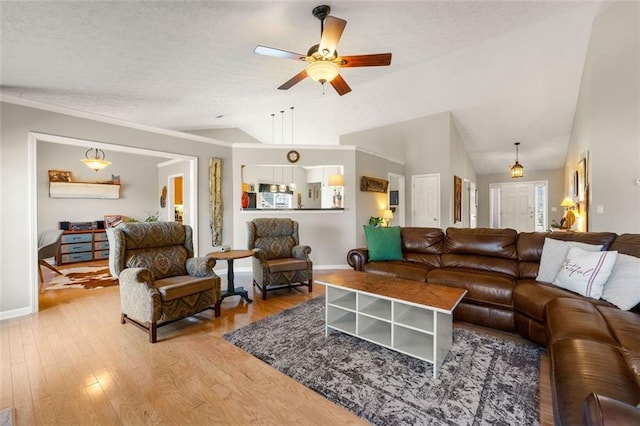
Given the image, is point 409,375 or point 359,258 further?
point 359,258

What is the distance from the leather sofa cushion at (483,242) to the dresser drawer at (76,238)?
24.5ft

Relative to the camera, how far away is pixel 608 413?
703mm

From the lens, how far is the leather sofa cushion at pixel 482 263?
2.87 meters

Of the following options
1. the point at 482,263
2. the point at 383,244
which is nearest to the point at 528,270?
the point at 482,263

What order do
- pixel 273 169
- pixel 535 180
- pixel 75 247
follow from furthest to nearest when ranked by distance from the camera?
pixel 535 180 < pixel 273 169 < pixel 75 247

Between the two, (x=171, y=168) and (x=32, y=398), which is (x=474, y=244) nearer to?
(x=32, y=398)

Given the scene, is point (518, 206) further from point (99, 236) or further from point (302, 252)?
point (99, 236)

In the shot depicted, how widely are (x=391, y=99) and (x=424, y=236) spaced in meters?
3.30

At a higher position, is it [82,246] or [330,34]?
[330,34]

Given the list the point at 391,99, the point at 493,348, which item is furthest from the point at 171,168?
the point at 493,348

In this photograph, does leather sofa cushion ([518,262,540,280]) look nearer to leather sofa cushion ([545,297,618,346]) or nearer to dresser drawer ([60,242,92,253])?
leather sofa cushion ([545,297,618,346])

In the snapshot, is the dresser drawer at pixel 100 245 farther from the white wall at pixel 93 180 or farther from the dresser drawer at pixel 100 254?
the white wall at pixel 93 180

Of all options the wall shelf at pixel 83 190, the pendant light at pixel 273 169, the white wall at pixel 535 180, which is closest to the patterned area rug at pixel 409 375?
the pendant light at pixel 273 169

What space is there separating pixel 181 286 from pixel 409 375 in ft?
6.88
